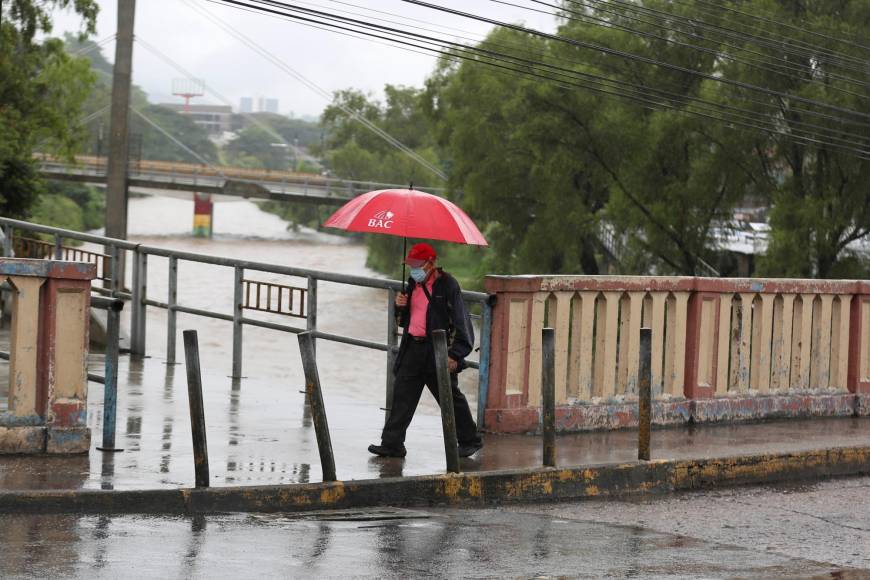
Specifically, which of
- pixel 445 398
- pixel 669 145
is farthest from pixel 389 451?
pixel 669 145

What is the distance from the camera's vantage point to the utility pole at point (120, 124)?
1205 inches

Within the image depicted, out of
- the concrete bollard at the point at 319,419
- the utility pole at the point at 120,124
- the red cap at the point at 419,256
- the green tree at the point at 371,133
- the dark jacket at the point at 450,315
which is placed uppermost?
the green tree at the point at 371,133

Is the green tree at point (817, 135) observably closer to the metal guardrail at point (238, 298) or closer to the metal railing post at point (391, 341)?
the metal guardrail at point (238, 298)

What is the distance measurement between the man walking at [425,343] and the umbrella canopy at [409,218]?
192mm

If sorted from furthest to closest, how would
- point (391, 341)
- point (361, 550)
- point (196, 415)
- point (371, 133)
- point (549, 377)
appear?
point (371, 133)
point (391, 341)
point (549, 377)
point (196, 415)
point (361, 550)

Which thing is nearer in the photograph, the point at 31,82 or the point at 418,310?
the point at 418,310

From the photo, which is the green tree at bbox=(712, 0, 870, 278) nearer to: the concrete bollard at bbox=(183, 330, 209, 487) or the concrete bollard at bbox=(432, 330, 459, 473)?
the concrete bollard at bbox=(432, 330, 459, 473)

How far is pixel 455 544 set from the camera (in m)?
7.19

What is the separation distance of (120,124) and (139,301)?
59.7ft

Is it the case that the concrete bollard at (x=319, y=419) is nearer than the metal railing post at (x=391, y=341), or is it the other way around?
the concrete bollard at (x=319, y=419)

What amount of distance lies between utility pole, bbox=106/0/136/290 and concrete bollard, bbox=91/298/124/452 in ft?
72.1

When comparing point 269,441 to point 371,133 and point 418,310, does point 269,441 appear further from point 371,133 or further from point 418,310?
point 371,133

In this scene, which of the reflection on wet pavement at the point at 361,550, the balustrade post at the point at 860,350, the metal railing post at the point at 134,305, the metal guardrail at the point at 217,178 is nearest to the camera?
the reflection on wet pavement at the point at 361,550

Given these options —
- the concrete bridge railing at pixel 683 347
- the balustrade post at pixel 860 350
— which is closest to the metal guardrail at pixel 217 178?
the balustrade post at pixel 860 350
